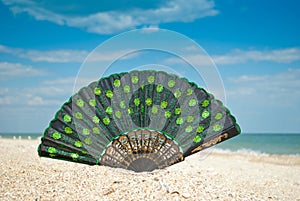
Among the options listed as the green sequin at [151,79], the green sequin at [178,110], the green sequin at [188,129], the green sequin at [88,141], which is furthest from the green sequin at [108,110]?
the green sequin at [188,129]

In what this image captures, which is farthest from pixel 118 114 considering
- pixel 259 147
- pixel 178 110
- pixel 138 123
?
pixel 259 147

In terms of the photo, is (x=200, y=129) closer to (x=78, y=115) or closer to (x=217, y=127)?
(x=217, y=127)

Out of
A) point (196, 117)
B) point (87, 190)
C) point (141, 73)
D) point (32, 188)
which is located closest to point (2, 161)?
→ point (32, 188)

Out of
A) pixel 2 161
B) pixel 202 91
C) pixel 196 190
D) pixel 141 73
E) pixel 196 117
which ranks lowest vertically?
pixel 196 190

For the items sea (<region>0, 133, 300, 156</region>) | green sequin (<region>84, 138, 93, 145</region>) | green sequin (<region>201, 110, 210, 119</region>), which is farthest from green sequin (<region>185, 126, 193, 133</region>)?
sea (<region>0, 133, 300, 156</region>)

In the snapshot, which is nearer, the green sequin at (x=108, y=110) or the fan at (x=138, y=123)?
the fan at (x=138, y=123)

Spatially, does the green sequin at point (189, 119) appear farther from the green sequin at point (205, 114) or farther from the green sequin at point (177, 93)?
the green sequin at point (177, 93)

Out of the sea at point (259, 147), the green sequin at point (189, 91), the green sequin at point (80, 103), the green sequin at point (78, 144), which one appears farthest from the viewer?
the sea at point (259, 147)

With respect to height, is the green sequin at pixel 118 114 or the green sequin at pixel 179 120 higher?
the green sequin at pixel 118 114

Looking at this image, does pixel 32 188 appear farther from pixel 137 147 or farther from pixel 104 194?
pixel 137 147
